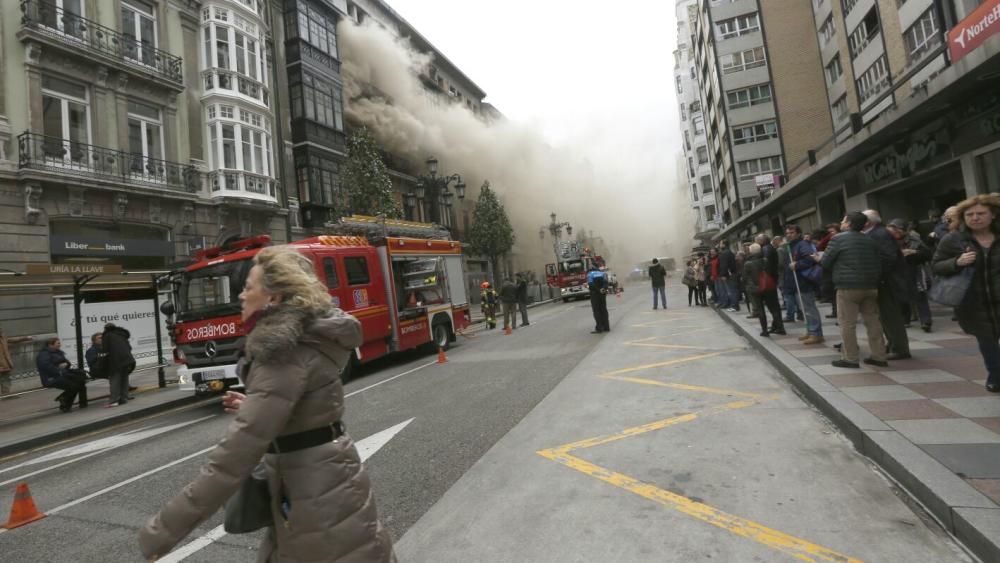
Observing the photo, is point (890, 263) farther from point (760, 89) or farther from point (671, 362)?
point (760, 89)

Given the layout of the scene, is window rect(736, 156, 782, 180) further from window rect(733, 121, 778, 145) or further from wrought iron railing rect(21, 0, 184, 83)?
wrought iron railing rect(21, 0, 184, 83)

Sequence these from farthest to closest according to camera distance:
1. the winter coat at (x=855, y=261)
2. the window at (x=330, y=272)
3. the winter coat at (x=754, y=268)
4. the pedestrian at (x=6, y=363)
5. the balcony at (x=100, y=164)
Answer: the balcony at (x=100, y=164) → the pedestrian at (x=6, y=363) → the window at (x=330, y=272) → the winter coat at (x=754, y=268) → the winter coat at (x=855, y=261)

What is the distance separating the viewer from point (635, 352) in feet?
27.1

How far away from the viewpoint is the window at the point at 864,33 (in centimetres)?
1961

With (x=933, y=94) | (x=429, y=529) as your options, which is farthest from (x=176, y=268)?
(x=933, y=94)

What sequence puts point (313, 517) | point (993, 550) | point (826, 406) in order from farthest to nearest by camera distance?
point (826, 406) < point (993, 550) < point (313, 517)

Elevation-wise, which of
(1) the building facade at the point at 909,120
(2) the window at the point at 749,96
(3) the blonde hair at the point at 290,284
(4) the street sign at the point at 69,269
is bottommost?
(3) the blonde hair at the point at 290,284

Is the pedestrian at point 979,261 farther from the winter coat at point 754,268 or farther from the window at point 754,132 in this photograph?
the window at point 754,132

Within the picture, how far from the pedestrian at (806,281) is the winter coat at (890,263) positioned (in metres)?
0.89

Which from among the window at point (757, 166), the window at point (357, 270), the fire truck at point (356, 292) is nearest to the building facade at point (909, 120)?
the fire truck at point (356, 292)

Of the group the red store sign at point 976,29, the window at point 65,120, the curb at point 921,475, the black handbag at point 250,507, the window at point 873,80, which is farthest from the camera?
the window at point 873,80

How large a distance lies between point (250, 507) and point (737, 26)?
4356 centimetres

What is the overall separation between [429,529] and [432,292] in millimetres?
8861

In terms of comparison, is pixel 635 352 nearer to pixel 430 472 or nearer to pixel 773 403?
pixel 773 403
